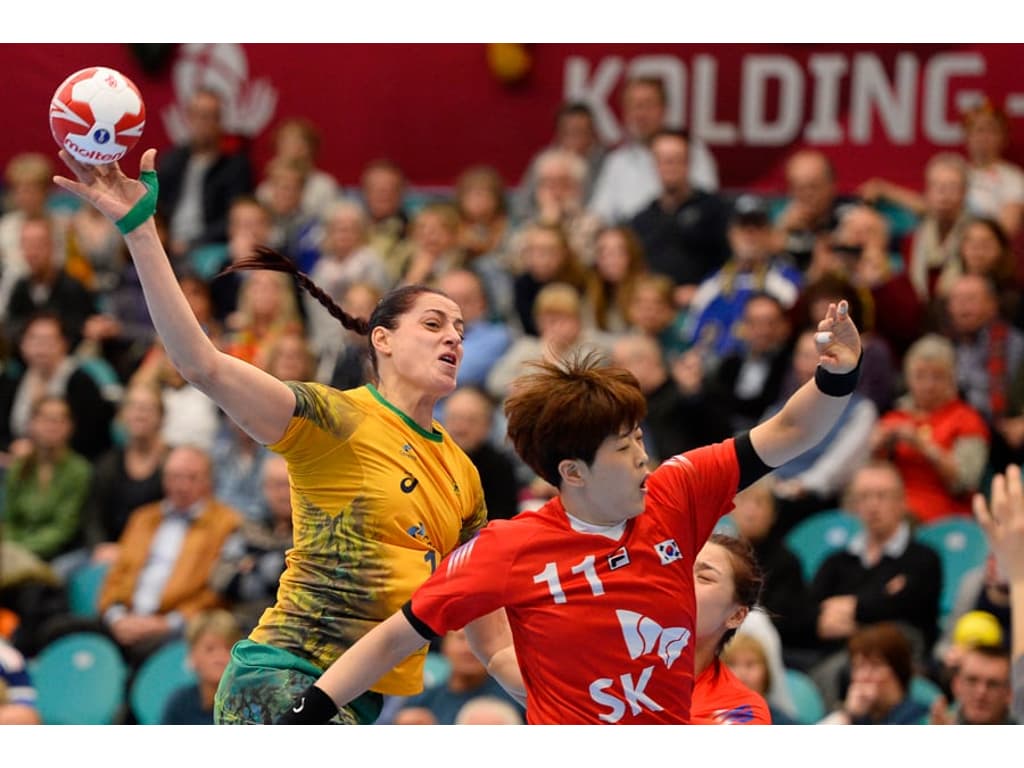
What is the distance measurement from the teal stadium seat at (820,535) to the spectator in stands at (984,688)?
75.9 inches

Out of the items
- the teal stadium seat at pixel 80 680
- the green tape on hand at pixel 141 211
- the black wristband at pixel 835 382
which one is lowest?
the teal stadium seat at pixel 80 680

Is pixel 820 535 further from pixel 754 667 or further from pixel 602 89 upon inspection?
pixel 602 89

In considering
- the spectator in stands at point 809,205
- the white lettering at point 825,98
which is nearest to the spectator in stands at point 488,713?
the spectator in stands at point 809,205

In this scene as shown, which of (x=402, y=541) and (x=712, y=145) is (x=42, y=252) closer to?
(x=712, y=145)

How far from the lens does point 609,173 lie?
12.2 metres

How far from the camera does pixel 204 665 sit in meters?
8.94

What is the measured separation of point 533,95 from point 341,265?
246 cm

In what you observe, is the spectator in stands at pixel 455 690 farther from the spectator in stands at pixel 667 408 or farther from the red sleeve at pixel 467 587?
the red sleeve at pixel 467 587

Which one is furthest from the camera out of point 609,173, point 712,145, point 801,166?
point 712,145

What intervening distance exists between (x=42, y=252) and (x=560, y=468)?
7991 millimetres

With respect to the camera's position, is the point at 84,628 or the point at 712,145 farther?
the point at 712,145

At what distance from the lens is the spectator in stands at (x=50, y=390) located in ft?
36.9

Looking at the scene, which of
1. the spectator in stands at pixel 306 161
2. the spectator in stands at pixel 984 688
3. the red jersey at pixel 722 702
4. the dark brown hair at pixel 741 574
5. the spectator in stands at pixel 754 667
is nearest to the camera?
the red jersey at pixel 722 702

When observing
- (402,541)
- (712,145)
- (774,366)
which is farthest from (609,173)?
(402,541)
